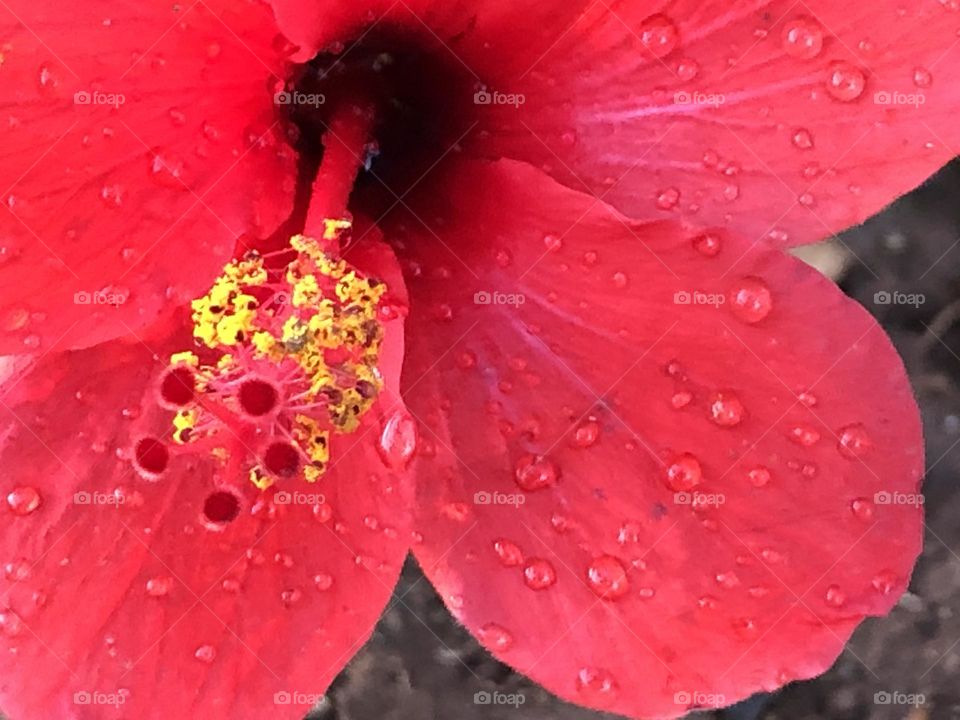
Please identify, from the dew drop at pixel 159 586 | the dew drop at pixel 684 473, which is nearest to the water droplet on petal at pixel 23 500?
the dew drop at pixel 159 586

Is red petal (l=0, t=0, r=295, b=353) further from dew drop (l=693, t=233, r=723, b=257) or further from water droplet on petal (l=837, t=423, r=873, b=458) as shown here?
water droplet on petal (l=837, t=423, r=873, b=458)

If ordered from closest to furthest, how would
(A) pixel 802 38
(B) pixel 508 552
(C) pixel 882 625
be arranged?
(A) pixel 802 38, (B) pixel 508 552, (C) pixel 882 625

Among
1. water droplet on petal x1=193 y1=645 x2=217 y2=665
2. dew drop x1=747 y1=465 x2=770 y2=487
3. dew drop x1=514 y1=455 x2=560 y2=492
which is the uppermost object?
dew drop x1=747 y1=465 x2=770 y2=487

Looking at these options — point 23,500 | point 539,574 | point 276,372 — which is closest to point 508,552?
point 539,574

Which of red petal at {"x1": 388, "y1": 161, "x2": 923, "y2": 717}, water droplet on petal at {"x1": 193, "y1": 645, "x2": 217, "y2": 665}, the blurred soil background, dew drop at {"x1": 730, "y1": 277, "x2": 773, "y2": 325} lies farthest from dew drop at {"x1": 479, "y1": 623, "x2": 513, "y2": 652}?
the blurred soil background

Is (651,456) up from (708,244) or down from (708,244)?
down

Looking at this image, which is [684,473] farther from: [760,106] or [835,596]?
[760,106]

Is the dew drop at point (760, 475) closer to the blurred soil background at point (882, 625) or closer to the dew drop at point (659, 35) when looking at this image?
the dew drop at point (659, 35)
